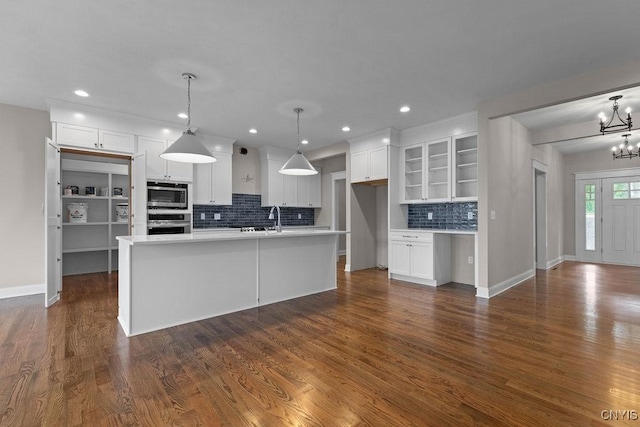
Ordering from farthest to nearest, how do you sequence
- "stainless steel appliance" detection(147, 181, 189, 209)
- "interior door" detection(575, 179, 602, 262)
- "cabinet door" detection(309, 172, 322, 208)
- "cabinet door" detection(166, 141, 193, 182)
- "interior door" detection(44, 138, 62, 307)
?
"cabinet door" detection(309, 172, 322, 208) < "interior door" detection(575, 179, 602, 262) < "cabinet door" detection(166, 141, 193, 182) < "stainless steel appliance" detection(147, 181, 189, 209) < "interior door" detection(44, 138, 62, 307)

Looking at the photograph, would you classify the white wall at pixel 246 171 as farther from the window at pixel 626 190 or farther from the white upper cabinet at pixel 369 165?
the window at pixel 626 190

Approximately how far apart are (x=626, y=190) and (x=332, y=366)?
8.32m

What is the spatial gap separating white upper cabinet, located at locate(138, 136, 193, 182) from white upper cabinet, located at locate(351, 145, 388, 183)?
3.10 meters

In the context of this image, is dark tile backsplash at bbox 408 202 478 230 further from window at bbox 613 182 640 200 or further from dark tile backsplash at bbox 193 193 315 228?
window at bbox 613 182 640 200

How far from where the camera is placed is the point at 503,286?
4.61m

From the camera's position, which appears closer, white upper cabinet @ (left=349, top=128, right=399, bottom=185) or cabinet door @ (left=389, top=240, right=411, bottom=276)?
cabinet door @ (left=389, top=240, right=411, bottom=276)

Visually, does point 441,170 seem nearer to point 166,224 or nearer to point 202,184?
point 202,184

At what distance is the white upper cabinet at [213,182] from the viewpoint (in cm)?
573

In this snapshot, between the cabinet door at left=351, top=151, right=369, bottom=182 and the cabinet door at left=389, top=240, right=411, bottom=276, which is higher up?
the cabinet door at left=351, top=151, right=369, bottom=182

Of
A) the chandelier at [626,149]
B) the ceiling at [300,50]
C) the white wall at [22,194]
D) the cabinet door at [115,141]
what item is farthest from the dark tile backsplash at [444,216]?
the white wall at [22,194]

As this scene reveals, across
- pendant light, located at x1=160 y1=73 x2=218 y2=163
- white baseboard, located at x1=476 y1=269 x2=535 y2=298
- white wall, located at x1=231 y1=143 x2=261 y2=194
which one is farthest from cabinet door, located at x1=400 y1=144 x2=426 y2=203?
pendant light, located at x1=160 y1=73 x2=218 y2=163

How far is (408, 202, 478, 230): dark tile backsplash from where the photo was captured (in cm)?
506

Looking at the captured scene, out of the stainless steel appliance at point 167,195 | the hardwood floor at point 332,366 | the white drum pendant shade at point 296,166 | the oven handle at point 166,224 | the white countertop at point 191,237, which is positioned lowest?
the hardwood floor at point 332,366

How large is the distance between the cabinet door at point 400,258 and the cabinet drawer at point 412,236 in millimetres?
88
